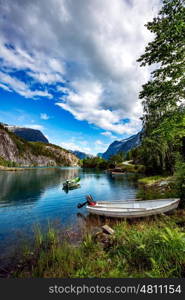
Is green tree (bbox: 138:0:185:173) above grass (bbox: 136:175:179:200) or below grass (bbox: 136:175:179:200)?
above

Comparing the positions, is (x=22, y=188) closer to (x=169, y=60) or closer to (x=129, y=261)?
(x=129, y=261)

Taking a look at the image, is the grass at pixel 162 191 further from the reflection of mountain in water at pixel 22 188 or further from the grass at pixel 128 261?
the reflection of mountain in water at pixel 22 188

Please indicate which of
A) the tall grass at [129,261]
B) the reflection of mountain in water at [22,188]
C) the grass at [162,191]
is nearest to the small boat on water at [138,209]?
the grass at [162,191]

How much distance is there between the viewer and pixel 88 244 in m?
8.02

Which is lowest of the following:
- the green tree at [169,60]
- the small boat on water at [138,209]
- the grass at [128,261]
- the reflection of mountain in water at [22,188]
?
the reflection of mountain in water at [22,188]

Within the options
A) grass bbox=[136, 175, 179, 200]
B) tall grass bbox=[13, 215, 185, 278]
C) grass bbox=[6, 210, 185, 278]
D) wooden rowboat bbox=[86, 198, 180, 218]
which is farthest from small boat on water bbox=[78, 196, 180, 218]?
tall grass bbox=[13, 215, 185, 278]

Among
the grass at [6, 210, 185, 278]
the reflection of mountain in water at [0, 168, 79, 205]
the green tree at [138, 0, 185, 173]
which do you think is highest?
the green tree at [138, 0, 185, 173]

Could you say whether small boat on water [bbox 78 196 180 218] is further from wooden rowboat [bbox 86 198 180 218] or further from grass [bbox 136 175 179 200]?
grass [bbox 136 175 179 200]

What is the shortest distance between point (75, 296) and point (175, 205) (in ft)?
45.3

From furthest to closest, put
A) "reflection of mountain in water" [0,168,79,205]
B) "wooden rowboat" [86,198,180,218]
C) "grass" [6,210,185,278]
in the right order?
"reflection of mountain in water" [0,168,79,205]
"wooden rowboat" [86,198,180,218]
"grass" [6,210,185,278]

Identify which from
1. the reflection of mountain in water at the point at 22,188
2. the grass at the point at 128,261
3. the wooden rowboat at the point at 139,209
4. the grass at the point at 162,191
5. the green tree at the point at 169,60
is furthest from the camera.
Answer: the reflection of mountain in water at the point at 22,188

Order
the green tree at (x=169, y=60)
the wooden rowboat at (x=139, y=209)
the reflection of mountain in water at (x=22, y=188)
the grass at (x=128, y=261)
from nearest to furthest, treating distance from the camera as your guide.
Answer: the grass at (x=128, y=261), the green tree at (x=169, y=60), the wooden rowboat at (x=139, y=209), the reflection of mountain in water at (x=22, y=188)

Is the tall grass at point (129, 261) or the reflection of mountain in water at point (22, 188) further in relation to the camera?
the reflection of mountain in water at point (22, 188)

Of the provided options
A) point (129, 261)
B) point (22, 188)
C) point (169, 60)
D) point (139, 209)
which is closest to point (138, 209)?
point (139, 209)
